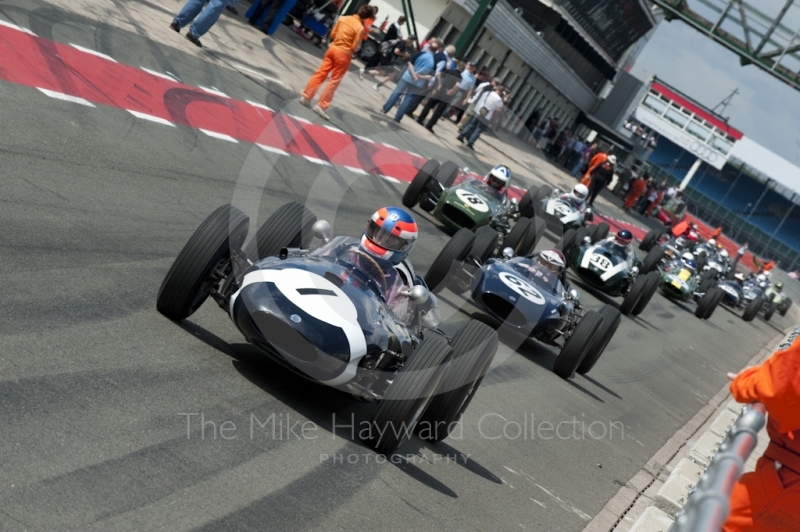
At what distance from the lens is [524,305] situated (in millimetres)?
11227

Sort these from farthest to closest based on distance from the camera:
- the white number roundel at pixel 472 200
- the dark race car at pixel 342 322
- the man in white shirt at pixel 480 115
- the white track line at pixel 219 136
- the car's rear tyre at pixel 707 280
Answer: the car's rear tyre at pixel 707 280 → the man in white shirt at pixel 480 115 → the white number roundel at pixel 472 200 → the white track line at pixel 219 136 → the dark race car at pixel 342 322

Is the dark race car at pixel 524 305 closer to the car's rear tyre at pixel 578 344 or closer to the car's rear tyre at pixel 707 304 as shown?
the car's rear tyre at pixel 578 344

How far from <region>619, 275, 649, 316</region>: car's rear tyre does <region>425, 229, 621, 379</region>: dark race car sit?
639 cm

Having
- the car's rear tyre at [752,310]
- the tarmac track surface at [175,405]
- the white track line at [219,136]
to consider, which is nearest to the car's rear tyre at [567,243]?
the tarmac track surface at [175,405]

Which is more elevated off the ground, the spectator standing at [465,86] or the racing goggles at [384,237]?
the spectator standing at [465,86]

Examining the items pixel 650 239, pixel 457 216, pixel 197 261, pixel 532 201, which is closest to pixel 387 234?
pixel 197 261

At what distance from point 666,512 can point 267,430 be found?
9.60 ft

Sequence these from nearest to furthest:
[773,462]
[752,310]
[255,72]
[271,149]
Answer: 1. [773,462]
2. [271,149]
3. [255,72]
4. [752,310]

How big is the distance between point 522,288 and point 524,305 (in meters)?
0.27

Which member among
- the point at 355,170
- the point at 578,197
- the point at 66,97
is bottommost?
the point at 66,97

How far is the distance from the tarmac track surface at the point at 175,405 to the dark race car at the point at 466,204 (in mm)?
3377

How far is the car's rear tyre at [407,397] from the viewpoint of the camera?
255 inches

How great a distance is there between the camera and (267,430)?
6.24m

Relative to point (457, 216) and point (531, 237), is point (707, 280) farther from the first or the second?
point (457, 216)
